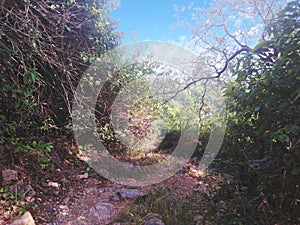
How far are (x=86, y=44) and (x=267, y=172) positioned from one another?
2267 millimetres

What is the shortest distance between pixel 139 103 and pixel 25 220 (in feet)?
7.02

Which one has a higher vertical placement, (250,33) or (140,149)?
(250,33)

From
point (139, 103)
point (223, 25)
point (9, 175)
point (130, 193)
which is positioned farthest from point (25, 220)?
point (223, 25)

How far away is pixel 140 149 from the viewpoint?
338 cm

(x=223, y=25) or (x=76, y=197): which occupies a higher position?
(x=223, y=25)

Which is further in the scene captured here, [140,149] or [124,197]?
[140,149]

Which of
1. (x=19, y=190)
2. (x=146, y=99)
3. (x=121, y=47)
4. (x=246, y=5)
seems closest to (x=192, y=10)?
(x=246, y=5)

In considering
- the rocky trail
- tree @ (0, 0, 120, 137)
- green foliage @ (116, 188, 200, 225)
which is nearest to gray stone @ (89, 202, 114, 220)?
the rocky trail

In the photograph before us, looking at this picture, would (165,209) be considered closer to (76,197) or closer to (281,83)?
(76,197)

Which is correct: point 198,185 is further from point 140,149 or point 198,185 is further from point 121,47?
point 121,47

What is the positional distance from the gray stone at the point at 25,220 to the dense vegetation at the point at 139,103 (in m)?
0.54

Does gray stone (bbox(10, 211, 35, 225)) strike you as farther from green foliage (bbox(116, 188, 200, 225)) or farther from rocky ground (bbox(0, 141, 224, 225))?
green foliage (bbox(116, 188, 200, 225))

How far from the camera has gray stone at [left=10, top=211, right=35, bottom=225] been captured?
1434 millimetres

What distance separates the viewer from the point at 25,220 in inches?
57.7
